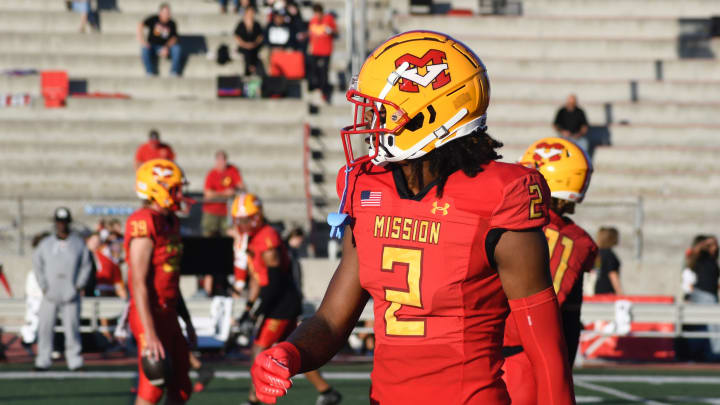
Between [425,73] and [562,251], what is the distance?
191 centimetres

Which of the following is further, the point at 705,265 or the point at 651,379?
the point at 705,265

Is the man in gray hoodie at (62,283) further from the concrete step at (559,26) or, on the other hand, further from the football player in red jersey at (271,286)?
the concrete step at (559,26)

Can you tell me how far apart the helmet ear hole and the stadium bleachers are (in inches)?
525

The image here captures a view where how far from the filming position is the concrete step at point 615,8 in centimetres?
2186

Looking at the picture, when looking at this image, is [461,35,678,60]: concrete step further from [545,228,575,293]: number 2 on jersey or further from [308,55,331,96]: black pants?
[545,228,575,293]: number 2 on jersey

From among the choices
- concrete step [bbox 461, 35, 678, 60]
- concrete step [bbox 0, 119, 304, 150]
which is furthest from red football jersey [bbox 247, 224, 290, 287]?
concrete step [bbox 461, 35, 678, 60]

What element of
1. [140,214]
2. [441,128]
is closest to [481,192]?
[441,128]

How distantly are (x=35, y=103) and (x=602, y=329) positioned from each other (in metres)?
11.7

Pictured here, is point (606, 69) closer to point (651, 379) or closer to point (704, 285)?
point (704, 285)

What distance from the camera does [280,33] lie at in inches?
764

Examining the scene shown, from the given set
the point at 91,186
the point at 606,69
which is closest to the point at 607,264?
the point at 606,69

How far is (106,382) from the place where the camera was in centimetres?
1049

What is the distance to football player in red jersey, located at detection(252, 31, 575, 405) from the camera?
2.98m

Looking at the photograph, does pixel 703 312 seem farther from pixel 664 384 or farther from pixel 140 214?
pixel 140 214
